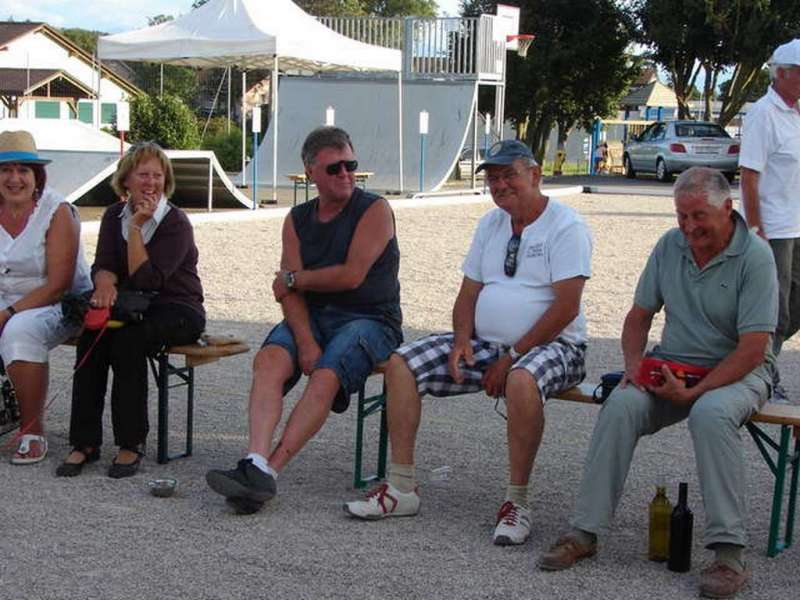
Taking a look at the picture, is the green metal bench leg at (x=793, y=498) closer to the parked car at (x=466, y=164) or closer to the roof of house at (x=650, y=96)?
the parked car at (x=466, y=164)

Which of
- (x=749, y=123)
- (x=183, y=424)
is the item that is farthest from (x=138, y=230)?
(x=749, y=123)

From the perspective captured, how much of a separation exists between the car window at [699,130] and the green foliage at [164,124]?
1095 cm

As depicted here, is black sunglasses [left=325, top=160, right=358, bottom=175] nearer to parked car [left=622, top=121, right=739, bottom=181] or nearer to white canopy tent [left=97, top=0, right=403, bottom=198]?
white canopy tent [left=97, top=0, right=403, bottom=198]

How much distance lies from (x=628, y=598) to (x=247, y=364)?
3876 mm

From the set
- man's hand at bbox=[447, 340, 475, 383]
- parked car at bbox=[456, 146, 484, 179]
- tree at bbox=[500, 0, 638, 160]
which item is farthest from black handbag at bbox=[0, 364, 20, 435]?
tree at bbox=[500, 0, 638, 160]

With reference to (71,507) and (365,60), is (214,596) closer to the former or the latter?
(71,507)

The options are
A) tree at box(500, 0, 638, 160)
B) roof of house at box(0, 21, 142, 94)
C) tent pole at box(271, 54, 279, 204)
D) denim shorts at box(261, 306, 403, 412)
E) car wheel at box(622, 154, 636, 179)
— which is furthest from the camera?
roof of house at box(0, 21, 142, 94)

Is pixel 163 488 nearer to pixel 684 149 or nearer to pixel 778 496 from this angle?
pixel 778 496

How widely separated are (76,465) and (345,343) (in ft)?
3.94

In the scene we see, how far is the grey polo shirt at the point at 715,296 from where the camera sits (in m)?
4.11

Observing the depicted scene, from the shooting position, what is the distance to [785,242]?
18.8 ft

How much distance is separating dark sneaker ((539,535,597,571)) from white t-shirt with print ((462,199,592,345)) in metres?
0.89

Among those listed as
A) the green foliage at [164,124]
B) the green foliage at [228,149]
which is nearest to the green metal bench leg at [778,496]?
the green foliage at [164,124]

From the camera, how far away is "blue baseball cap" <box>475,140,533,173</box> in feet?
15.2
